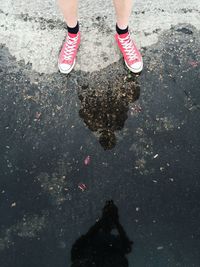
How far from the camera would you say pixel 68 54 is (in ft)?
9.69

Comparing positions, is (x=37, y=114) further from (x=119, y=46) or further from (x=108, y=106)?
(x=119, y=46)

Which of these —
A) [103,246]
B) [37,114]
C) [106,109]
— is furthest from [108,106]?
[103,246]

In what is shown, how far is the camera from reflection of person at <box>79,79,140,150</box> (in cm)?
271

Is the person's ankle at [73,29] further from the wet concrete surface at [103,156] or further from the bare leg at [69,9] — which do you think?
the wet concrete surface at [103,156]

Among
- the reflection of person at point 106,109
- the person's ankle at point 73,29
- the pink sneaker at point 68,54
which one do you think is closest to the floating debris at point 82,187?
the reflection of person at point 106,109

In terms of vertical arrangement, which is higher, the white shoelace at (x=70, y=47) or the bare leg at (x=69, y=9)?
the bare leg at (x=69, y=9)

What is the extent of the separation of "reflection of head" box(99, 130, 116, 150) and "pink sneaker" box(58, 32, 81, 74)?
60cm

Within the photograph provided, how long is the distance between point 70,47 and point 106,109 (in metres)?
0.58

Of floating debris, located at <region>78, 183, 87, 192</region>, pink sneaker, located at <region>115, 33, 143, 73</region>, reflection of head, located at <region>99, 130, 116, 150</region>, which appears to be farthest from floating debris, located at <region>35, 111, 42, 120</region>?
pink sneaker, located at <region>115, 33, 143, 73</region>

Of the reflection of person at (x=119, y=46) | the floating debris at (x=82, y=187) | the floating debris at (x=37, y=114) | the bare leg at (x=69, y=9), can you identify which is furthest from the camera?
the reflection of person at (x=119, y=46)

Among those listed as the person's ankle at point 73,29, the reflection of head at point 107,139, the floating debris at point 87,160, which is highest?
the person's ankle at point 73,29

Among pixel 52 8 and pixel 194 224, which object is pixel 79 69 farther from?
pixel 194 224

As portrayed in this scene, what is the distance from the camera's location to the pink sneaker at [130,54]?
2916mm

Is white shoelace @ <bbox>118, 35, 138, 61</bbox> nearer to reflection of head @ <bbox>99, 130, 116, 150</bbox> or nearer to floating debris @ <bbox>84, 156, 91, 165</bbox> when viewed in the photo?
reflection of head @ <bbox>99, 130, 116, 150</bbox>
